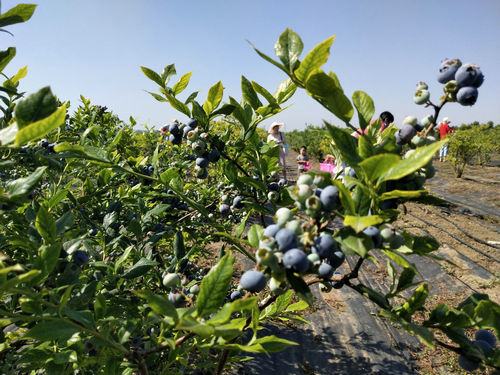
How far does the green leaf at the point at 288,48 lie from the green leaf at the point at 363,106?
0.54ft

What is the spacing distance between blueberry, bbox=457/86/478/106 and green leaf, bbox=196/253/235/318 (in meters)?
0.61

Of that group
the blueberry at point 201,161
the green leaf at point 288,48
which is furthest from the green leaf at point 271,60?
the blueberry at point 201,161

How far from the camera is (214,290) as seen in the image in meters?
0.60

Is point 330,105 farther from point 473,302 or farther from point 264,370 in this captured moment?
point 264,370

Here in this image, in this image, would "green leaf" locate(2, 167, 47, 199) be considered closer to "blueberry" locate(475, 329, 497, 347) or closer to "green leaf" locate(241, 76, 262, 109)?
"green leaf" locate(241, 76, 262, 109)

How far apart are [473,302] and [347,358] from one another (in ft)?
9.81

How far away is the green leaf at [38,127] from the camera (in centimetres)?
51

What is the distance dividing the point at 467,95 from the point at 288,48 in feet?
1.31

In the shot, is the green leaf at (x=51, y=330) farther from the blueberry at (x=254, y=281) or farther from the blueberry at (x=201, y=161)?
the blueberry at (x=201, y=161)

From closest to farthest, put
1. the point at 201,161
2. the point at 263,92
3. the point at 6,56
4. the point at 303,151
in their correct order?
1. the point at 6,56
2. the point at 263,92
3. the point at 201,161
4. the point at 303,151

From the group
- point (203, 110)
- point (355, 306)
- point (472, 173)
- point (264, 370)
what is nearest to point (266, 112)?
point (203, 110)

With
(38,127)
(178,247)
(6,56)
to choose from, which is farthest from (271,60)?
(178,247)

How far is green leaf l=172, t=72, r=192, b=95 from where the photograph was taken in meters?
1.05

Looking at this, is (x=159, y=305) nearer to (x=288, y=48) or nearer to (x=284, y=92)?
(x=288, y=48)
